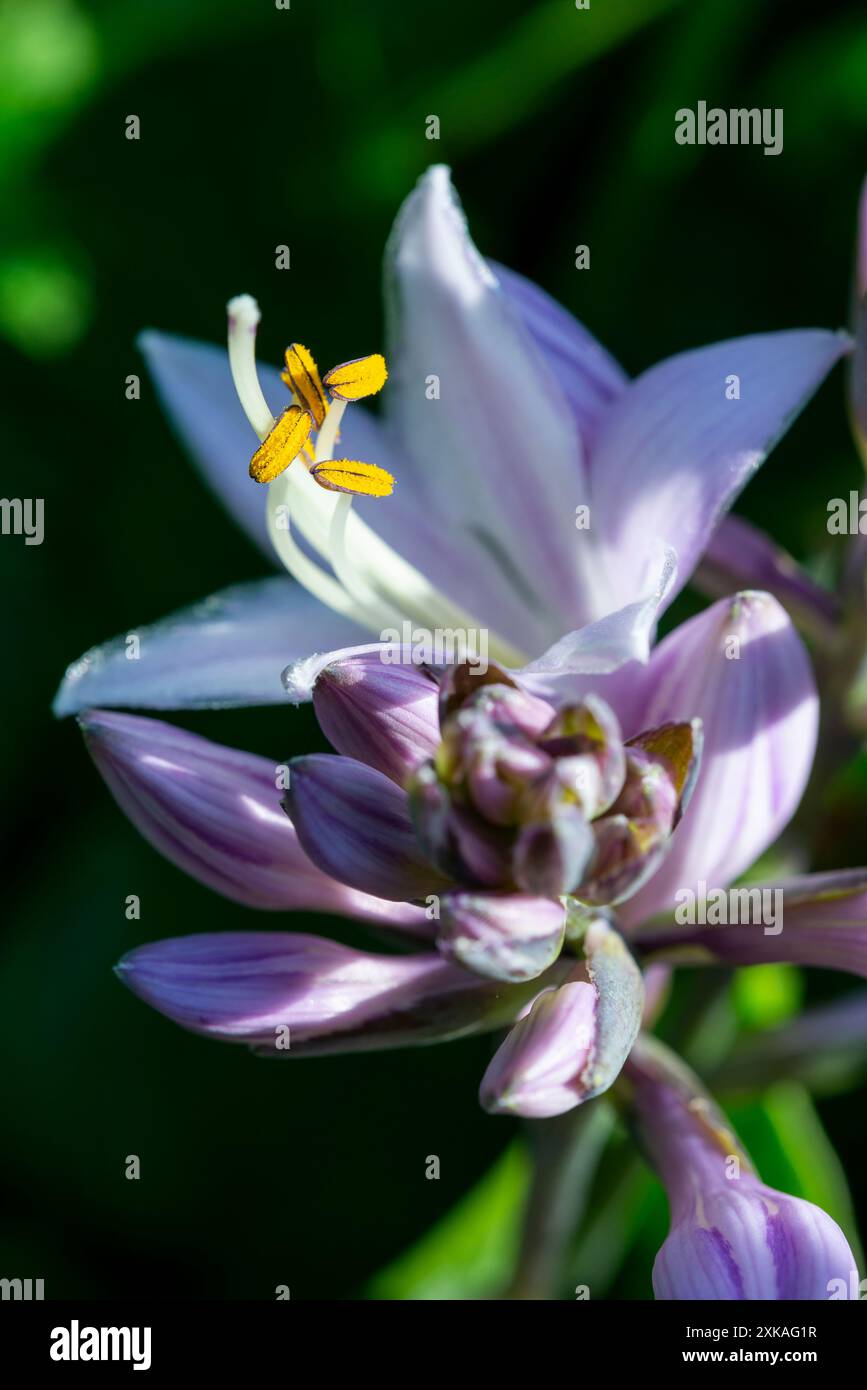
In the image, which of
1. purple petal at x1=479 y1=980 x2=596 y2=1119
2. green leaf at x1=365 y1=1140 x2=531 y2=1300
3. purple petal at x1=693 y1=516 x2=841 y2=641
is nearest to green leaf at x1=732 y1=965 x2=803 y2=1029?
green leaf at x1=365 y1=1140 x2=531 y2=1300

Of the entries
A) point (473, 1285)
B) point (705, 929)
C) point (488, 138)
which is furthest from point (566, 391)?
point (473, 1285)

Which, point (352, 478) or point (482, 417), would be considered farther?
point (482, 417)

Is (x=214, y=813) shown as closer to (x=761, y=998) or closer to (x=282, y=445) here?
(x=282, y=445)

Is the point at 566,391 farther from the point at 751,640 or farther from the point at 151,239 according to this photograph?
the point at 151,239

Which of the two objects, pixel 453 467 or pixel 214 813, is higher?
pixel 453 467

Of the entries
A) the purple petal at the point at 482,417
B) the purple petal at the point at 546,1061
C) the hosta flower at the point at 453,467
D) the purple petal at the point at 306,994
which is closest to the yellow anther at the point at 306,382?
the hosta flower at the point at 453,467

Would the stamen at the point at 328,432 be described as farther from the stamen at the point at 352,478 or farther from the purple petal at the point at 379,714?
the purple petal at the point at 379,714

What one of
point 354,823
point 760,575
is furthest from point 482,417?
point 354,823
